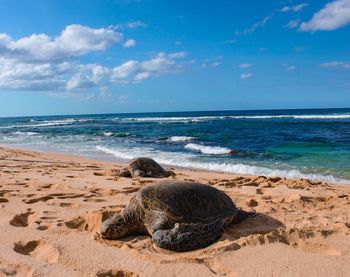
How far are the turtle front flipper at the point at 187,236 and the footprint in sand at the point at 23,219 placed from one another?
6.30 ft

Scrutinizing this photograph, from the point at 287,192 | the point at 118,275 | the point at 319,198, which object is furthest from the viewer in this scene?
the point at 287,192

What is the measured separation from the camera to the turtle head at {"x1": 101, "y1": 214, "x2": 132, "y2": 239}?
14.2ft

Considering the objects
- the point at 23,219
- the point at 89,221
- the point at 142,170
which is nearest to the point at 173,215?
the point at 89,221

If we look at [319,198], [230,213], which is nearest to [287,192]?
[319,198]

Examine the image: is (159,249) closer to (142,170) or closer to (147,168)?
(142,170)

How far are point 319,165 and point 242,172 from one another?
8.56 ft

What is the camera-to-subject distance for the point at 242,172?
11.1 metres

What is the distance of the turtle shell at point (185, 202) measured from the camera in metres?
4.37

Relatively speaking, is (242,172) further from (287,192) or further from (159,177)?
(287,192)

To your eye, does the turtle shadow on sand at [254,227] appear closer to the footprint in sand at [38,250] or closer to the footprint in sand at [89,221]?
the footprint in sand at [89,221]

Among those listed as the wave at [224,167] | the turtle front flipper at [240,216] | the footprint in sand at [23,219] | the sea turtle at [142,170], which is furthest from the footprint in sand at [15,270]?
the wave at [224,167]

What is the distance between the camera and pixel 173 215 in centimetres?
433

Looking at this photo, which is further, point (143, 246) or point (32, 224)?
point (32, 224)

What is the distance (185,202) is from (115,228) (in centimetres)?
87
